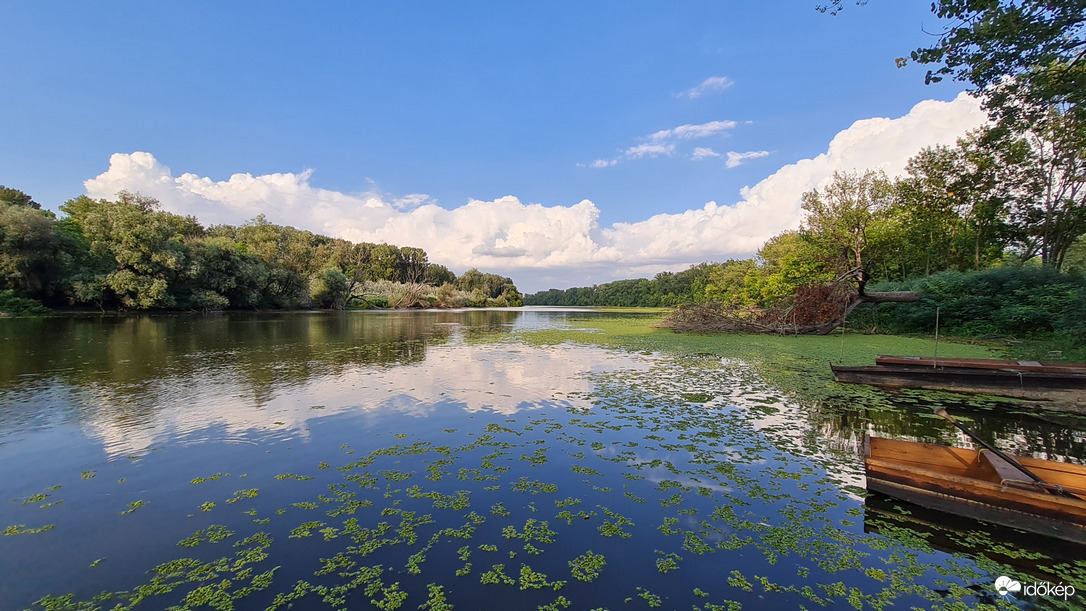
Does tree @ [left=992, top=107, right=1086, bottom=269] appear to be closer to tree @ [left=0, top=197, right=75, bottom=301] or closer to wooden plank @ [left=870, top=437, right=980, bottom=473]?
wooden plank @ [left=870, top=437, right=980, bottom=473]

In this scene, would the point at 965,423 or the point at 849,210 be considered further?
the point at 849,210

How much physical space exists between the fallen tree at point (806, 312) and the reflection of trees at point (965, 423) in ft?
36.0

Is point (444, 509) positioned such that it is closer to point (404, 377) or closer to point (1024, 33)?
point (404, 377)

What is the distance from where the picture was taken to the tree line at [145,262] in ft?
89.4

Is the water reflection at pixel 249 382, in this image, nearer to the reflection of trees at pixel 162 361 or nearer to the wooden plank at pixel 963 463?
the reflection of trees at pixel 162 361

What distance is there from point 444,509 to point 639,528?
1868 mm

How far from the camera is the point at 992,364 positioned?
8.70 meters

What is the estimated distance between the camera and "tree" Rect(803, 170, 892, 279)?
81.9 ft

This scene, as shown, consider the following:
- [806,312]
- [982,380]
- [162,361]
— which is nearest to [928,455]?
[982,380]

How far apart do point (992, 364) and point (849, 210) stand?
2075 cm

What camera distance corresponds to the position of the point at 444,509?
4008 mm

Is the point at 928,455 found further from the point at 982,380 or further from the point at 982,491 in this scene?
the point at 982,380

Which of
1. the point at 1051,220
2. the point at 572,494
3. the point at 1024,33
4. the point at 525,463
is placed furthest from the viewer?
the point at 1051,220

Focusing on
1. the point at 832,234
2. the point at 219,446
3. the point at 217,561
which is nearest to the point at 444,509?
the point at 217,561
